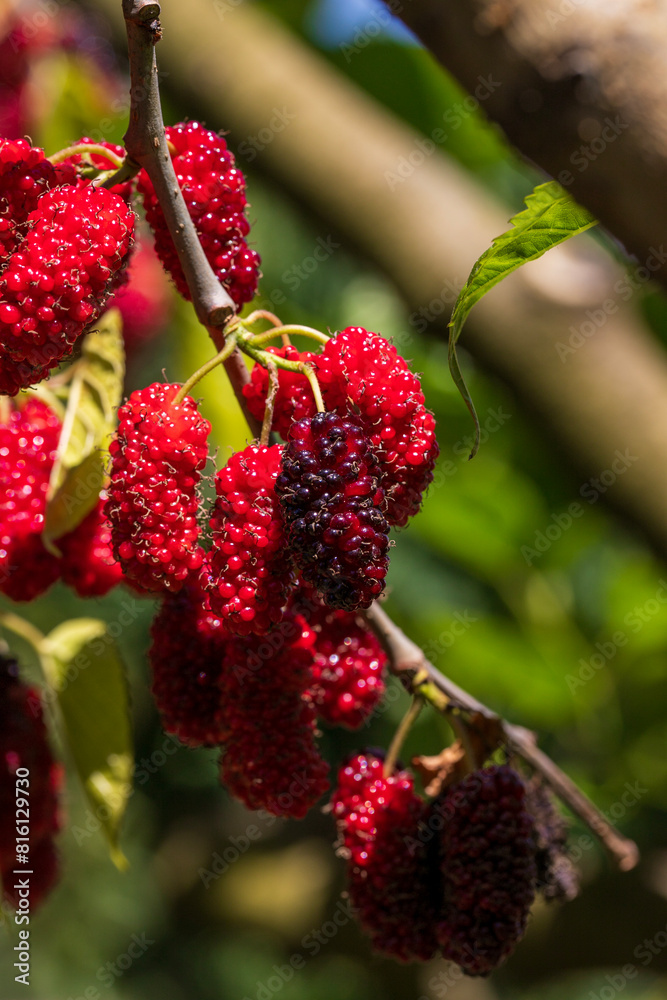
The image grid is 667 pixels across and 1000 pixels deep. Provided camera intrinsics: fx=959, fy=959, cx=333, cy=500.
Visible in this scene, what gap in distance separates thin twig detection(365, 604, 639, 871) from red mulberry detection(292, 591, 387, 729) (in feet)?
0.08

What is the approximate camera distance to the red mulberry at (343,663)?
3.08 ft

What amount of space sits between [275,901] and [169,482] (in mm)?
2017

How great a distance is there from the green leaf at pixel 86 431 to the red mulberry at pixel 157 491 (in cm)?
14

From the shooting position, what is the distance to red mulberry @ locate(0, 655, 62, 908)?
1.06 meters

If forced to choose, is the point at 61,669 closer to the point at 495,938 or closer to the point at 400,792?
the point at 400,792

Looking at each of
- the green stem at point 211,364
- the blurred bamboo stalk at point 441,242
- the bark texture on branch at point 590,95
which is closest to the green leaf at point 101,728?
the green stem at point 211,364

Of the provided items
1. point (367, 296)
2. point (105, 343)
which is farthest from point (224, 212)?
point (367, 296)

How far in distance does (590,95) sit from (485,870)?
67 centimetres

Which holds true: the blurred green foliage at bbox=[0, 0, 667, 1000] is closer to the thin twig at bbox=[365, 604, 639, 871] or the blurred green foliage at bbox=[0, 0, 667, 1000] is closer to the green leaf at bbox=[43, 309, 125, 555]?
the green leaf at bbox=[43, 309, 125, 555]

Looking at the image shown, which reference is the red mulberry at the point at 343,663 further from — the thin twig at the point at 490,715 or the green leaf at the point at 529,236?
the green leaf at the point at 529,236

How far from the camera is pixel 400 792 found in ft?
3.24

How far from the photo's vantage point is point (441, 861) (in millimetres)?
943

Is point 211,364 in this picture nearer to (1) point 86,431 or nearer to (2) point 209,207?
(2) point 209,207

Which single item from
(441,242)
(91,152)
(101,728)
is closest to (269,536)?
(91,152)
